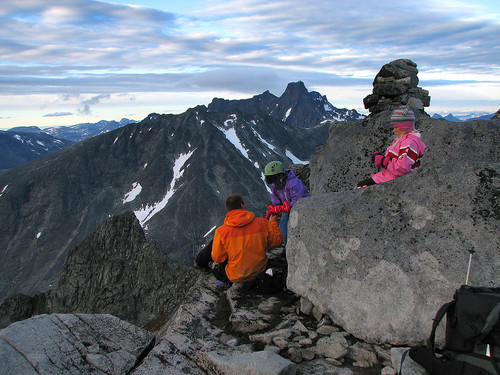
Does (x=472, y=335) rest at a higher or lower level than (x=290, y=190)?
lower

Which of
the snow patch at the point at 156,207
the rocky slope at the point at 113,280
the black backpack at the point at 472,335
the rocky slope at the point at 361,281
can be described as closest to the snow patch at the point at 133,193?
the snow patch at the point at 156,207

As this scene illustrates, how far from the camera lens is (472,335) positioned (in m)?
4.16

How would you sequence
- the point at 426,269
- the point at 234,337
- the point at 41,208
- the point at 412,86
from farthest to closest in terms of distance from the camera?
the point at 41,208 → the point at 412,86 → the point at 234,337 → the point at 426,269

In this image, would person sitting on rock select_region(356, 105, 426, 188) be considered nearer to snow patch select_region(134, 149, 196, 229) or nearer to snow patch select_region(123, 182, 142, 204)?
snow patch select_region(134, 149, 196, 229)

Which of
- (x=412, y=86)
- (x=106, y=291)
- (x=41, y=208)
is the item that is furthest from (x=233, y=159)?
(x=412, y=86)

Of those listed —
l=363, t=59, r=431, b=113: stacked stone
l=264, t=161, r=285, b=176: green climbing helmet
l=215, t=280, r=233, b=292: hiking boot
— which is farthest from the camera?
l=363, t=59, r=431, b=113: stacked stone

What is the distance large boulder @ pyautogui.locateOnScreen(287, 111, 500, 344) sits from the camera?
17.7 feet

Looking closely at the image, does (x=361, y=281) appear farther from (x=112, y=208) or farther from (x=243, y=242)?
(x=112, y=208)

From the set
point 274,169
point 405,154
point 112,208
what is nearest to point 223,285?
point 274,169

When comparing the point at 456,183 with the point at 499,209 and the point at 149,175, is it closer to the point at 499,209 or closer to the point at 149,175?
the point at 499,209

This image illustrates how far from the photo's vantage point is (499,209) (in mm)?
5254

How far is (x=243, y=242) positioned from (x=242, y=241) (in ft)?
0.11

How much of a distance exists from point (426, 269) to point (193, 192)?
171018 mm

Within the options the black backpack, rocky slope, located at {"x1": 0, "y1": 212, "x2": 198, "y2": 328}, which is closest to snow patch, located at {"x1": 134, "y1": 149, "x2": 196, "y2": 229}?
rocky slope, located at {"x1": 0, "y1": 212, "x2": 198, "y2": 328}
